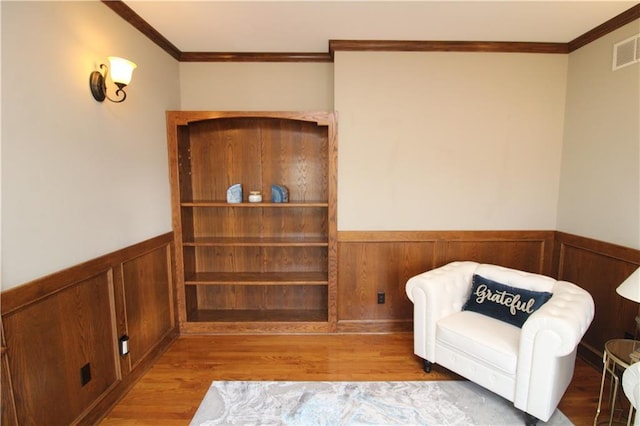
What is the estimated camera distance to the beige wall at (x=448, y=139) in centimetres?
270

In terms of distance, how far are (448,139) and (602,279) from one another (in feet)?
5.27

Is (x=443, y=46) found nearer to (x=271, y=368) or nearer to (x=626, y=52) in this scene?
(x=626, y=52)

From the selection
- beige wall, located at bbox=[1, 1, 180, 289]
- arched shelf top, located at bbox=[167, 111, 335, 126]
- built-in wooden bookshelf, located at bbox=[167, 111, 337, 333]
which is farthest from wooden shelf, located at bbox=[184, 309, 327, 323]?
arched shelf top, located at bbox=[167, 111, 335, 126]

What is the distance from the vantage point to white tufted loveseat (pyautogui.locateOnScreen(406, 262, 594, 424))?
1670 millimetres

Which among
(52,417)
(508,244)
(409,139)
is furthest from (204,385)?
(508,244)

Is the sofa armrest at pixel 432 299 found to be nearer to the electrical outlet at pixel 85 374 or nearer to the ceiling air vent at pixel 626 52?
the ceiling air vent at pixel 626 52

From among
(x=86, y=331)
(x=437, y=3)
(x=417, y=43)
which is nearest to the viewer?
(x=86, y=331)

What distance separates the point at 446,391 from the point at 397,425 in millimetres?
504

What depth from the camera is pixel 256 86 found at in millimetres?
3016

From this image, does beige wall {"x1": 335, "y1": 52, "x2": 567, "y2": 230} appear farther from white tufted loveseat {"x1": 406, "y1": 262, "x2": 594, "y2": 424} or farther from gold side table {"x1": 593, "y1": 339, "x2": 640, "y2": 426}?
gold side table {"x1": 593, "y1": 339, "x2": 640, "y2": 426}

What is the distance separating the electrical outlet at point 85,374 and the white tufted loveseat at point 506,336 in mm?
2110

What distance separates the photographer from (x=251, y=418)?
6.21 ft

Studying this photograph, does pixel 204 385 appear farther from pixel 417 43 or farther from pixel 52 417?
pixel 417 43

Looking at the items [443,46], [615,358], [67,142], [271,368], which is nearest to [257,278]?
[271,368]
